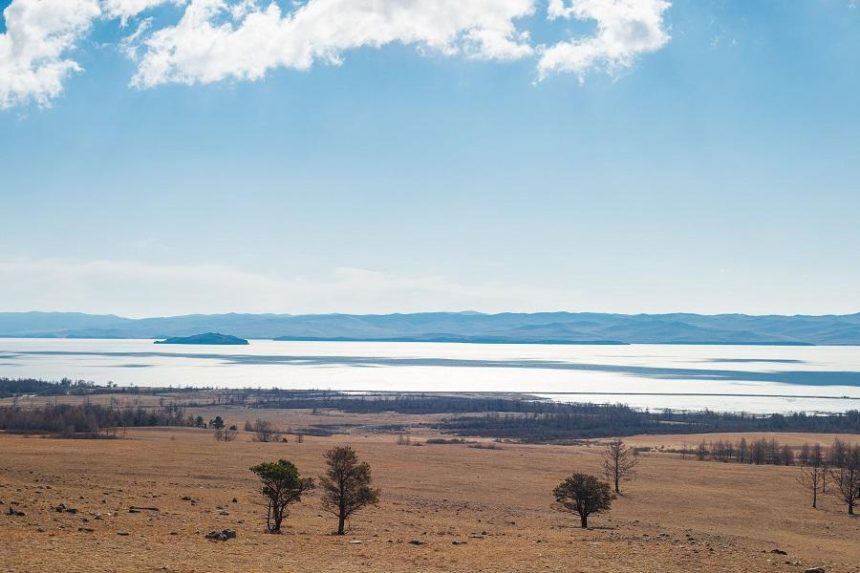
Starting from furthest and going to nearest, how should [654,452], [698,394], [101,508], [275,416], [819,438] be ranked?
[698,394] → [275,416] → [819,438] → [654,452] → [101,508]

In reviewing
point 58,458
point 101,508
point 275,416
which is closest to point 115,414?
point 275,416

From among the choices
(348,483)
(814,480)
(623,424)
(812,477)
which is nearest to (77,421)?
(348,483)

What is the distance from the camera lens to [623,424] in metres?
132

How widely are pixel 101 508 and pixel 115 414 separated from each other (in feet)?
308

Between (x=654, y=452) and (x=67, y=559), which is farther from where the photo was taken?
(x=654, y=452)

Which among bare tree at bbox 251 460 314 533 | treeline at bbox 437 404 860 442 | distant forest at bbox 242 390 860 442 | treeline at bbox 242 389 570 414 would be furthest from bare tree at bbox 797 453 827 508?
treeline at bbox 242 389 570 414

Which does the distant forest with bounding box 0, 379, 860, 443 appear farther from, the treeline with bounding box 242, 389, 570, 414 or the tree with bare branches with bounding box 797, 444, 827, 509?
the tree with bare branches with bounding box 797, 444, 827, 509

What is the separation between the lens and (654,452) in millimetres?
94312

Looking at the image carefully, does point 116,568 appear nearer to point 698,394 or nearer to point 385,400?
point 385,400

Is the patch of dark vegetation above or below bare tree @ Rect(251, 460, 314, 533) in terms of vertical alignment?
below

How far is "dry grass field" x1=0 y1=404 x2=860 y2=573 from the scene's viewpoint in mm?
24250

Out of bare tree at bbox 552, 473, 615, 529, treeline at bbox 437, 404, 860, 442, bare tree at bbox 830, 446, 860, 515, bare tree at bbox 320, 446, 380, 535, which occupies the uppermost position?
bare tree at bbox 320, 446, 380, 535

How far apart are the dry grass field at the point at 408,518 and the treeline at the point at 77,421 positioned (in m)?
29.3

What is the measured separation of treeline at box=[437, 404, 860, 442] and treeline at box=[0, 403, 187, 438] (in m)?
49.5
